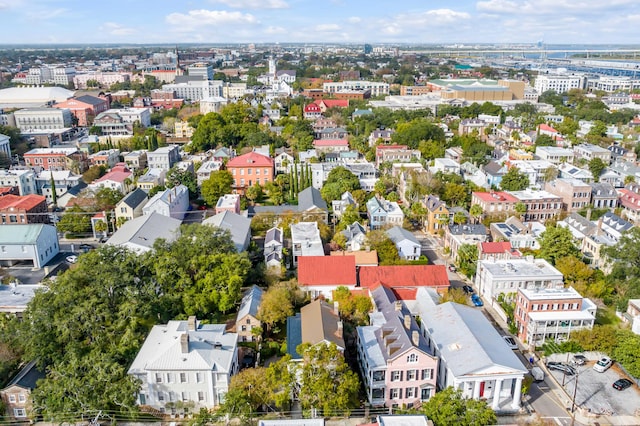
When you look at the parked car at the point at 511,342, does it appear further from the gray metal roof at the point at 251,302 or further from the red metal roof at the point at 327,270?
the gray metal roof at the point at 251,302

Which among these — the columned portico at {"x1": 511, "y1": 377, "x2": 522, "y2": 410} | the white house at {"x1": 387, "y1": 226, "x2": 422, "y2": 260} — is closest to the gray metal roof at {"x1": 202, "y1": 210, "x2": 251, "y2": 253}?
the white house at {"x1": 387, "y1": 226, "x2": 422, "y2": 260}

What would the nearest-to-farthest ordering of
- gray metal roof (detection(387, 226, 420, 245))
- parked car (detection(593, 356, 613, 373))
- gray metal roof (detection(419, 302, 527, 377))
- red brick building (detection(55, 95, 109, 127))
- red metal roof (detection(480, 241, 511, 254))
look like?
1. gray metal roof (detection(419, 302, 527, 377))
2. parked car (detection(593, 356, 613, 373))
3. red metal roof (detection(480, 241, 511, 254))
4. gray metal roof (detection(387, 226, 420, 245))
5. red brick building (detection(55, 95, 109, 127))

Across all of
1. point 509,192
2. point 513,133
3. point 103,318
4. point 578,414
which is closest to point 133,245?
point 103,318

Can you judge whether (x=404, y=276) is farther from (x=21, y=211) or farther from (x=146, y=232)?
(x=21, y=211)

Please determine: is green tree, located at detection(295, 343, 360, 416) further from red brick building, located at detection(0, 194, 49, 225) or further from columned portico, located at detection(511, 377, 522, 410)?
red brick building, located at detection(0, 194, 49, 225)

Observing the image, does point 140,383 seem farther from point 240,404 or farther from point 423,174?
point 423,174

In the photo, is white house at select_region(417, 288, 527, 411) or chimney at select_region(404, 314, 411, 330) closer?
white house at select_region(417, 288, 527, 411)

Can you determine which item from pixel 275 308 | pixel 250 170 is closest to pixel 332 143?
pixel 250 170
